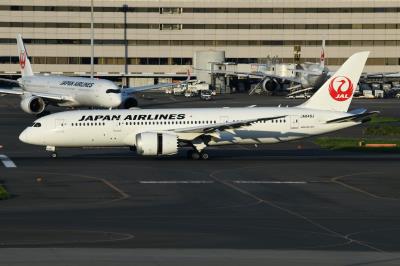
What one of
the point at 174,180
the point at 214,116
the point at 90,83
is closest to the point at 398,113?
the point at 90,83

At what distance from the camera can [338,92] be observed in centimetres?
6662

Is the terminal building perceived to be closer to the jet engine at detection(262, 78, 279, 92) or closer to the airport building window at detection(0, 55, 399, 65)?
the airport building window at detection(0, 55, 399, 65)

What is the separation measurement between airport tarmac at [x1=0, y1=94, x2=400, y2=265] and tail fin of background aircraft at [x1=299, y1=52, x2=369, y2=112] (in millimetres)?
3478

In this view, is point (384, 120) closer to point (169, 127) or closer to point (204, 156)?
point (204, 156)

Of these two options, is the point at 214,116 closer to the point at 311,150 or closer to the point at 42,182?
the point at 311,150

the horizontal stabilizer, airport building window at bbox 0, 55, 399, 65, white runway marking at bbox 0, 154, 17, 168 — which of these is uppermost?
airport building window at bbox 0, 55, 399, 65

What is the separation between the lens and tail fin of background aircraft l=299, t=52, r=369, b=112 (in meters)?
66.5

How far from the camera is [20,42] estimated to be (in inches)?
4916

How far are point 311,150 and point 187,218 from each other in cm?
3306

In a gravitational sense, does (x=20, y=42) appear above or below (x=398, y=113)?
above

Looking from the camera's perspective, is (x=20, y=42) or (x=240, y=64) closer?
(x=20, y=42)

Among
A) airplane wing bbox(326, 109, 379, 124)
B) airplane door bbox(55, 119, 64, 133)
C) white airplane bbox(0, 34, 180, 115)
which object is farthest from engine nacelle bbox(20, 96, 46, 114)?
airplane wing bbox(326, 109, 379, 124)

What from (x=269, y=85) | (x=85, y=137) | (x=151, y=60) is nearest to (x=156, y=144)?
(x=85, y=137)

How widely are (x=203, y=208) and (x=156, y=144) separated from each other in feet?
62.6
